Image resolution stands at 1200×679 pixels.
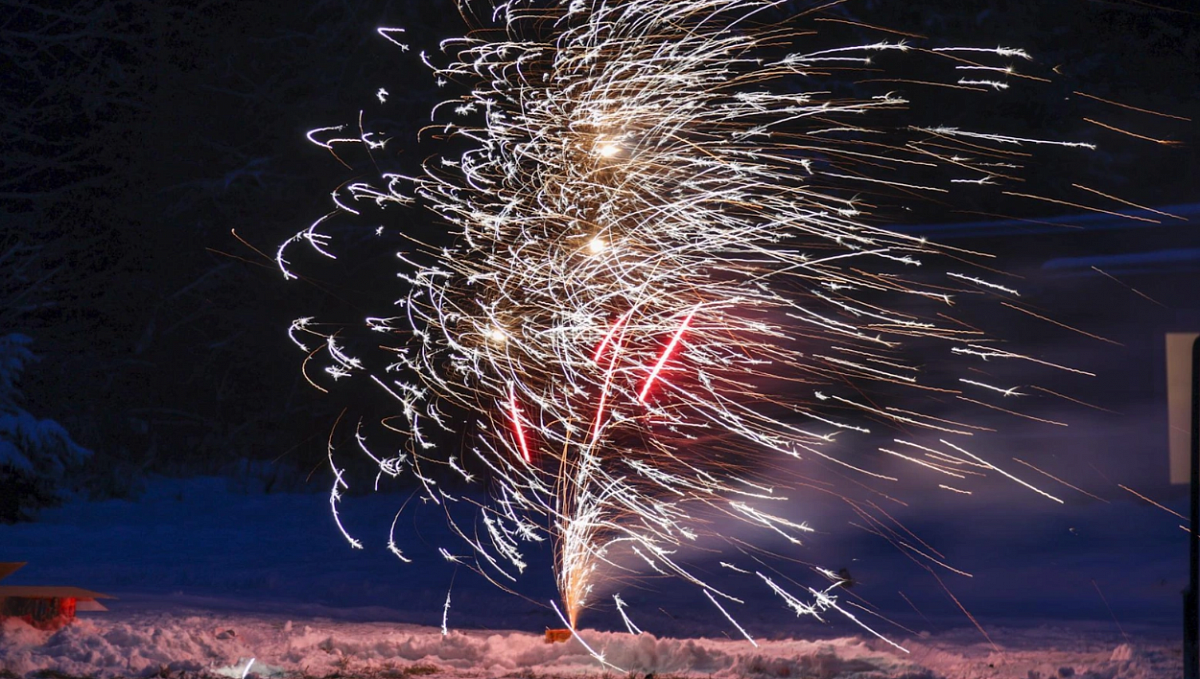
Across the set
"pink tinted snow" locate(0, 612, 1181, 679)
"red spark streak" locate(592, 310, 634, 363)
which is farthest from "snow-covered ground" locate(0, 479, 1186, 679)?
"red spark streak" locate(592, 310, 634, 363)

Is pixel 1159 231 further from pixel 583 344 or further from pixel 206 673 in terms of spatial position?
pixel 206 673

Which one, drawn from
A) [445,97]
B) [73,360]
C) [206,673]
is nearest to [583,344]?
[206,673]

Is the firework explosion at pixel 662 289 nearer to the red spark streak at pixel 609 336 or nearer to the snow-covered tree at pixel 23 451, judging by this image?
the red spark streak at pixel 609 336

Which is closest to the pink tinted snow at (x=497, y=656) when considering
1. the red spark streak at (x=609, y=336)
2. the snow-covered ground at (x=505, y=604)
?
the snow-covered ground at (x=505, y=604)

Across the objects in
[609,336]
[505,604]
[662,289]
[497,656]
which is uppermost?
[662,289]

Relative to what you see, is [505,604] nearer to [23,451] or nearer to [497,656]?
[497,656]

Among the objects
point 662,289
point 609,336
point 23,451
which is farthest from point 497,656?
point 23,451

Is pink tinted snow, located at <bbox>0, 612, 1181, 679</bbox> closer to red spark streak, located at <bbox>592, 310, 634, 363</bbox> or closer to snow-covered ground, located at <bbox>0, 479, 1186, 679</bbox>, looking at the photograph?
snow-covered ground, located at <bbox>0, 479, 1186, 679</bbox>
